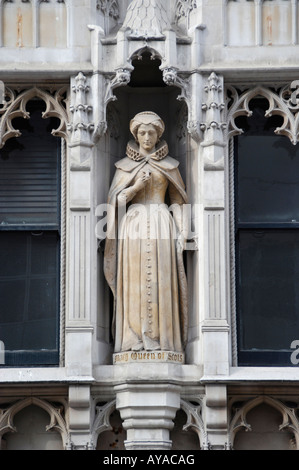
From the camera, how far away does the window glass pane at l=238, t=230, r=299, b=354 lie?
24766 millimetres

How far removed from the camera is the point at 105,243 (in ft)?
81.5

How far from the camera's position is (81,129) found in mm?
24891

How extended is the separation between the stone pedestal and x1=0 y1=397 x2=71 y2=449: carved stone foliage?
77 cm

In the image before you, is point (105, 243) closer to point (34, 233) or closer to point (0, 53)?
point (34, 233)

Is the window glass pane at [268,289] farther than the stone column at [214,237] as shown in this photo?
Yes

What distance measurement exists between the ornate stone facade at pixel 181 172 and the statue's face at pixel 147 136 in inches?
16.8

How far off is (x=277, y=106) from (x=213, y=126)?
873mm

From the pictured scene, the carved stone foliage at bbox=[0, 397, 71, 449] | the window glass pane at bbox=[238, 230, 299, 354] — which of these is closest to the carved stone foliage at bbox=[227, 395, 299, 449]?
the window glass pane at bbox=[238, 230, 299, 354]

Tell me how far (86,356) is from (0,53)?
12.3 ft

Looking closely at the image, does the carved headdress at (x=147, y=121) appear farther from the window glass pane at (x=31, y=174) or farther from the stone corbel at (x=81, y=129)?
the window glass pane at (x=31, y=174)

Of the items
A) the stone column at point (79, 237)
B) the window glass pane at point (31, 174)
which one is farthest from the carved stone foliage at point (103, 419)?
the window glass pane at point (31, 174)

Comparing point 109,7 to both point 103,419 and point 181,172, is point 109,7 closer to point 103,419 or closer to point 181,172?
point 181,172

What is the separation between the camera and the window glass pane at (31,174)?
25.1m

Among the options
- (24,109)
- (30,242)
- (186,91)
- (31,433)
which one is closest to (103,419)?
(31,433)
